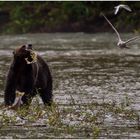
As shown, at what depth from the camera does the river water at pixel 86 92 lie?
9.71 metres

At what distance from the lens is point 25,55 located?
1134 centimetres

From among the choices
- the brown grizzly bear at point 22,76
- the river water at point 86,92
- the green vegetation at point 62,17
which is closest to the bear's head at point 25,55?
the brown grizzly bear at point 22,76

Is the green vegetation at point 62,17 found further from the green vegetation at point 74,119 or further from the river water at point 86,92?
the green vegetation at point 74,119

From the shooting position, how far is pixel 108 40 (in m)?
26.2

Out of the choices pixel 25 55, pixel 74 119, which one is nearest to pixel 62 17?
pixel 25 55

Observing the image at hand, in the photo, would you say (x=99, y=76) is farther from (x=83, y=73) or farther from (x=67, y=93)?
(x=67, y=93)

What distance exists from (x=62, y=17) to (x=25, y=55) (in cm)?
2109

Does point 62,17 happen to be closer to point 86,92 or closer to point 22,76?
point 86,92

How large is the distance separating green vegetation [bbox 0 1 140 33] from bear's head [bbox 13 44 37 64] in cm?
1901

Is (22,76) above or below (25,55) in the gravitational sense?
below

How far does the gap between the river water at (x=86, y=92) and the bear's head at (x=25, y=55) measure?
59 centimetres

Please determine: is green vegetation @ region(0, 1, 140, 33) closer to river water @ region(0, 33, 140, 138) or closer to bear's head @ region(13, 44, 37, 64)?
river water @ region(0, 33, 140, 138)

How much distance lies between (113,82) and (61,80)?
1081 mm

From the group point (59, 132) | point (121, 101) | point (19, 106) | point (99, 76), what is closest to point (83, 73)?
point (99, 76)
